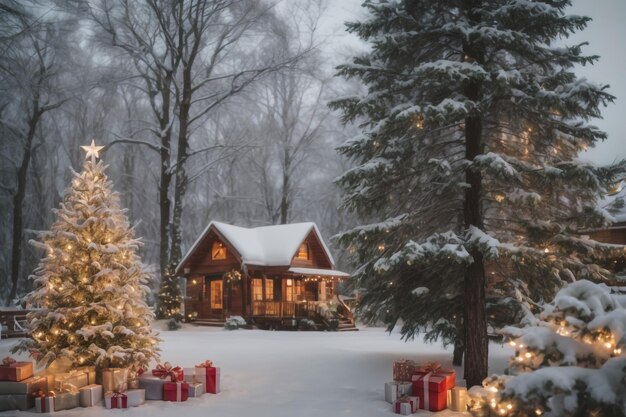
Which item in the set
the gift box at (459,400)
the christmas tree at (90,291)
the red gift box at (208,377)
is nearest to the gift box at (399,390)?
the gift box at (459,400)

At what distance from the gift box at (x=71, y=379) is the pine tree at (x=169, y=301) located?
17641mm

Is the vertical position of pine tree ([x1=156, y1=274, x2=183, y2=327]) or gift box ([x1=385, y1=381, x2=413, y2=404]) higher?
pine tree ([x1=156, y1=274, x2=183, y2=327])

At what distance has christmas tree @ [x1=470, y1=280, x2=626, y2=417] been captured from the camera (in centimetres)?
562

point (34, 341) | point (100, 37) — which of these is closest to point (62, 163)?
point (100, 37)

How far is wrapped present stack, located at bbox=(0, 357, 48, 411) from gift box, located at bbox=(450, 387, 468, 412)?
708cm

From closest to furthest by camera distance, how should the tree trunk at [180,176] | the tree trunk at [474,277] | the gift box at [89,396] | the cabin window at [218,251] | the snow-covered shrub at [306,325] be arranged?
the gift box at [89,396]
the tree trunk at [474,277]
the snow-covered shrub at [306,325]
the tree trunk at [180,176]
the cabin window at [218,251]

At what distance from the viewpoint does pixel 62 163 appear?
38219mm

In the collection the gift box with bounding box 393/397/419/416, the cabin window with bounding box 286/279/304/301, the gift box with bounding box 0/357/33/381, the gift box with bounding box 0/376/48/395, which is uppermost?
the cabin window with bounding box 286/279/304/301

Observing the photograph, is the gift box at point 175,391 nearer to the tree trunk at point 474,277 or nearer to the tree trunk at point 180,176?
the tree trunk at point 474,277

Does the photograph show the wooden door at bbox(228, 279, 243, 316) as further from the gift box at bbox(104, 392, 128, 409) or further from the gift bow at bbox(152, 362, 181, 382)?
the gift box at bbox(104, 392, 128, 409)

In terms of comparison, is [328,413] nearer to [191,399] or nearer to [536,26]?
[191,399]

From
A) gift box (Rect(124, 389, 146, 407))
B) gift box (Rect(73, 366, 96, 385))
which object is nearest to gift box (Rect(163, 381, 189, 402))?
gift box (Rect(124, 389, 146, 407))

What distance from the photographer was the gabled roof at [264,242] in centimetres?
2847

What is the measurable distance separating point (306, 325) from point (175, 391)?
17.8m
